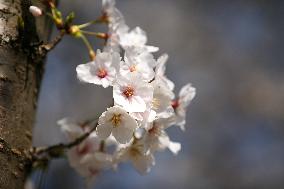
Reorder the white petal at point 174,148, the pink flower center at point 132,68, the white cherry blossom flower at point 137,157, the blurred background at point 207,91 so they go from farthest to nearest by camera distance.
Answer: the blurred background at point 207,91, the white petal at point 174,148, the white cherry blossom flower at point 137,157, the pink flower center at point 132,68

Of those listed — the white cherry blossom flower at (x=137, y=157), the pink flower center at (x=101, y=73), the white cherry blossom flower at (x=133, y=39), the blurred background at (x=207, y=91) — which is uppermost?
the blurred background at (x=207, y=91)

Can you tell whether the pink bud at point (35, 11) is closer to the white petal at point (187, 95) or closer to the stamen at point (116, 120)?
the stamen at point (116, 120)

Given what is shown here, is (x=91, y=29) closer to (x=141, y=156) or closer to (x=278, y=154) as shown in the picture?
(x=278, y=154)

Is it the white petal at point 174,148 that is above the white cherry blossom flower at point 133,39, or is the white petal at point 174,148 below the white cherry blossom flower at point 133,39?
below

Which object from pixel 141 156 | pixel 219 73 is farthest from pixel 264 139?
pixel 141 156

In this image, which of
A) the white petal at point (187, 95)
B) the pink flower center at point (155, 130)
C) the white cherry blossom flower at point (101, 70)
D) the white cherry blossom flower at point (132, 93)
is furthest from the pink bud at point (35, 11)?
the white petal at point (187, 95)

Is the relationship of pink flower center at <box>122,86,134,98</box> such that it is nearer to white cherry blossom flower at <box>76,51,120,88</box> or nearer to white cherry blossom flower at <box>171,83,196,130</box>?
white cherry blossom flower at <box>76,51,120,88</box>

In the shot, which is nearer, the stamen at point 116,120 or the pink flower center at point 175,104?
the stamen at point 116,120

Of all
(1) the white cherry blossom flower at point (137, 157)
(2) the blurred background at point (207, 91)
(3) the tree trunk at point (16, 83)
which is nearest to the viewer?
(3) the tree trunk at point (16, 83)
